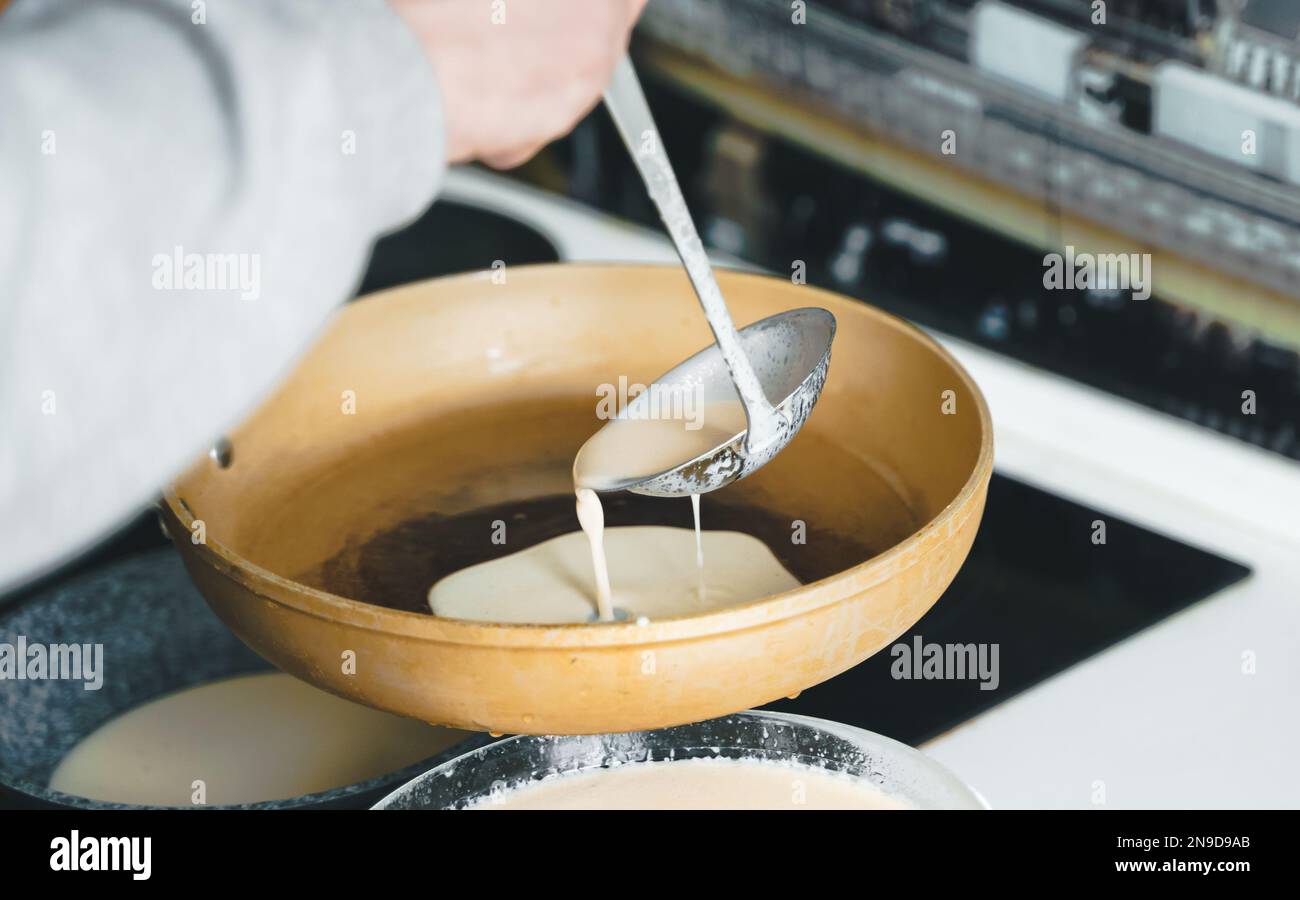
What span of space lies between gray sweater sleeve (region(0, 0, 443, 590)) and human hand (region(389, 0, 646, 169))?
0.08 feet

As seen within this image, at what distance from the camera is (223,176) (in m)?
0.46

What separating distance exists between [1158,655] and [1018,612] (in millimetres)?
85

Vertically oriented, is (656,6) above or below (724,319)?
above

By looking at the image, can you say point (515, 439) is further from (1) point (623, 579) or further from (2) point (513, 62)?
(2) point (513, 62)

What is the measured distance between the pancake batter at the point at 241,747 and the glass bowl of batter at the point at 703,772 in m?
0.18

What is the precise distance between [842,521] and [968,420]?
101 millimetres

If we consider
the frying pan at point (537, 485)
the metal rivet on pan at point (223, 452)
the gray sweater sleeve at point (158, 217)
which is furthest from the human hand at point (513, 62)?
the metal rivet on pan at point (223, 452)

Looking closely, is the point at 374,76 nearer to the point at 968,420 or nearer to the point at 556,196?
the point at 968,420

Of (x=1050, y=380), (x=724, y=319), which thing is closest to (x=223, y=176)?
(x=724, y=319)

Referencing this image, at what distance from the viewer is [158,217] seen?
457mm

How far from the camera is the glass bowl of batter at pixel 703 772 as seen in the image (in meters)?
0.63
